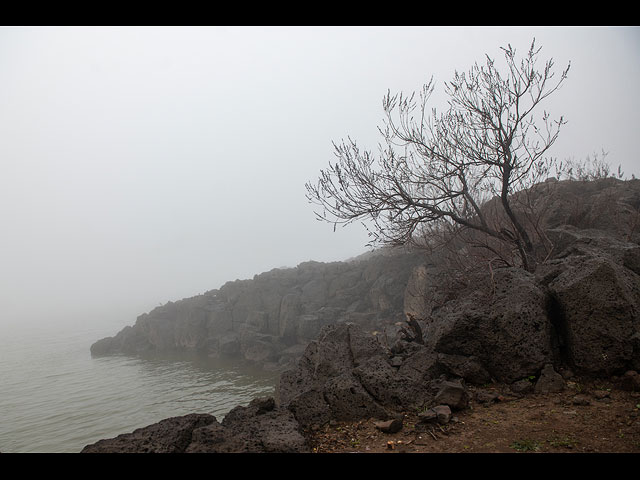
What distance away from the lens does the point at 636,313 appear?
5336 millimetres

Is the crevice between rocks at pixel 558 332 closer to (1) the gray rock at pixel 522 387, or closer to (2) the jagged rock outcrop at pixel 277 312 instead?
(1) the gray rock at pixel 522 387

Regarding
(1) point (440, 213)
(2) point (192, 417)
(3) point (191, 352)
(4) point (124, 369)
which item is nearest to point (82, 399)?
(4) point (124, 369)

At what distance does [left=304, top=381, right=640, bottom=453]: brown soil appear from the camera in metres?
3.88

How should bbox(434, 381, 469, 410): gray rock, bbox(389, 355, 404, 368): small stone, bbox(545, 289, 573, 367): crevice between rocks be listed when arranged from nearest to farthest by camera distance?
bbox(434, 381, 469, 410): gray rock
bbox(545, 289, 573, 367): crevice between rocks
bbox(389, 355, 404, 368): small stone

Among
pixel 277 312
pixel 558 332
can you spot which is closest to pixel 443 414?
pixel 558 332

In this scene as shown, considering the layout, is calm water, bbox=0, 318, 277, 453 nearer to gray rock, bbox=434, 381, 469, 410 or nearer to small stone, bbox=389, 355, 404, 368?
small stone, bbox=389, 355, 404, 368

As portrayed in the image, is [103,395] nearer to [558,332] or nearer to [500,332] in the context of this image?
[500,332]

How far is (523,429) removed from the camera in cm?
435

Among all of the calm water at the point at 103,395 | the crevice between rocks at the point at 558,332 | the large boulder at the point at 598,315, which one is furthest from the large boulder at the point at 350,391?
the calm water at the point at 103,395

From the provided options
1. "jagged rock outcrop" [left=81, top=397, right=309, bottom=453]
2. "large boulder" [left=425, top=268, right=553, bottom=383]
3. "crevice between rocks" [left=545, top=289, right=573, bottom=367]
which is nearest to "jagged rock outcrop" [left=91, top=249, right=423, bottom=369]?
"large boulder" [left=425, top=268, right=553, bottom=383]

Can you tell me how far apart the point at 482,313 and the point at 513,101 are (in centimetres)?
561

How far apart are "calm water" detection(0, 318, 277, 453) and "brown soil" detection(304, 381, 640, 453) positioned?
559 inches
